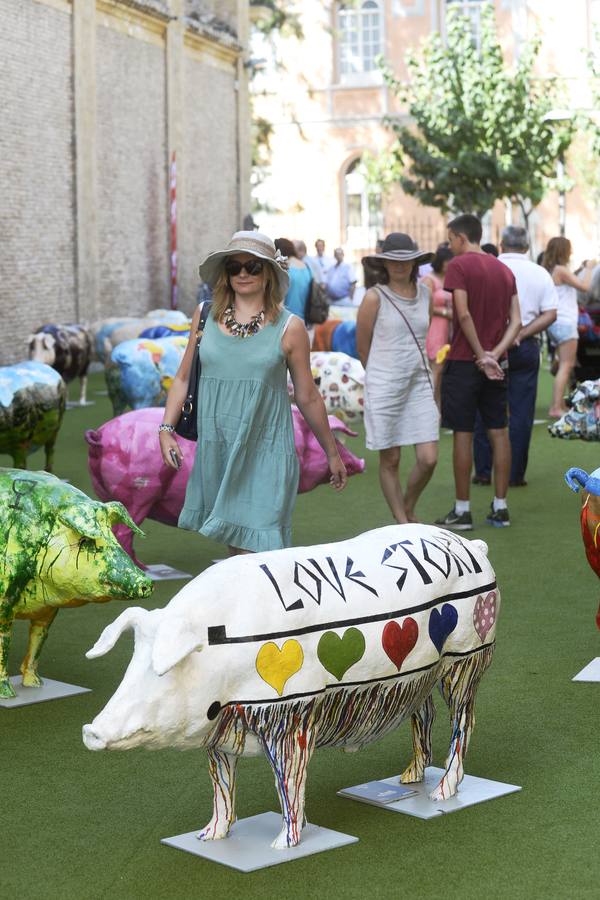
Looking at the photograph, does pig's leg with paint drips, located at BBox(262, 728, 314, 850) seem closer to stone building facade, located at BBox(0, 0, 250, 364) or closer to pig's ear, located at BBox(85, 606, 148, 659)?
pig's ear, located at BBox(85, 606, 148, 659)

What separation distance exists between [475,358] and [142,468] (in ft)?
7.77

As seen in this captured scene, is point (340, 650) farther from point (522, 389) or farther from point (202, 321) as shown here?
point (522, 389)

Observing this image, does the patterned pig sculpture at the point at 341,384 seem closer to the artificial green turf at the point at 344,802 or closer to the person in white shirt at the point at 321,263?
the artificial green turf at the point at 344,802

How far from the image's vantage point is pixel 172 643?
148 inches

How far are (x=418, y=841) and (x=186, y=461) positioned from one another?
3800mm

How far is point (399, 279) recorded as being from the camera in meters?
8.20

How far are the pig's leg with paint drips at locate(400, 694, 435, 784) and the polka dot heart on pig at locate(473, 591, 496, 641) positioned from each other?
0.31m

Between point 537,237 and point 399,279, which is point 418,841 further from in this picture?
point 537,237

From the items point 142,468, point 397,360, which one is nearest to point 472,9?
point 397,360

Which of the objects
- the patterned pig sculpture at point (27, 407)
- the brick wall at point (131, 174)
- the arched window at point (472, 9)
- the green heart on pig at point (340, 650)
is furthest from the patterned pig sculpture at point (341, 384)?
the arched window at point (472, 9)

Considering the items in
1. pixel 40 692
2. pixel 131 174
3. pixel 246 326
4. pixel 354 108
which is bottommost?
pixel 40 692

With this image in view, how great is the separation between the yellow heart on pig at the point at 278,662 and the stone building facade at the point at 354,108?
3442 cm

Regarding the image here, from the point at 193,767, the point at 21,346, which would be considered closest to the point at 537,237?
the point at 21,346

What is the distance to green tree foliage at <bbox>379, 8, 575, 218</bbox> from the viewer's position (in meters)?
30.1
